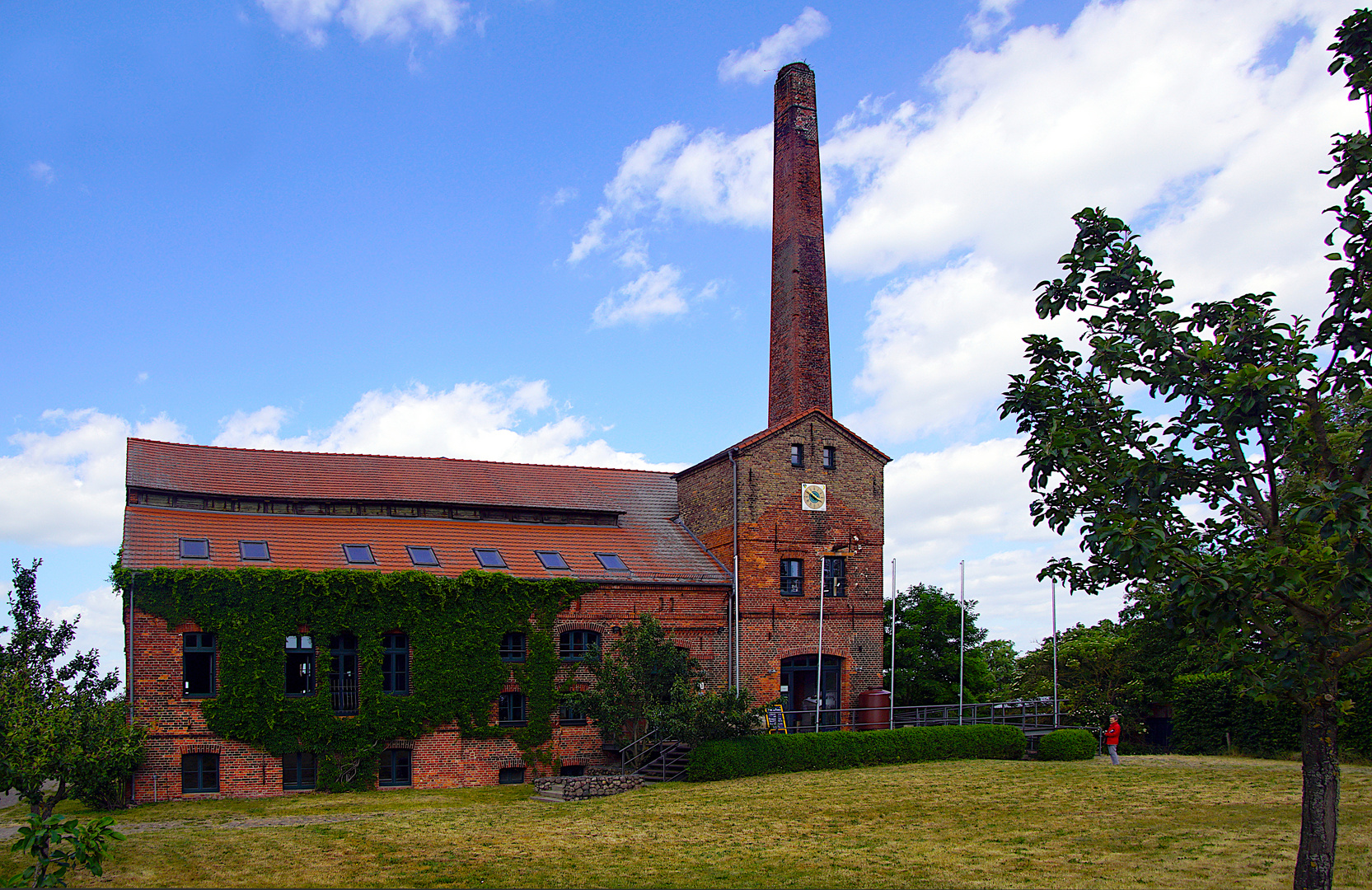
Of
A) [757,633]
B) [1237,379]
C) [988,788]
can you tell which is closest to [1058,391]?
[1237,379]

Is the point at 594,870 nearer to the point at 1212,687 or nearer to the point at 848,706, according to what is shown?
the point at 848,706

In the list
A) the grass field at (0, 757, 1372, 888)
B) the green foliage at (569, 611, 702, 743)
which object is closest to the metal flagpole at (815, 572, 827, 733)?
the green foliage at (569, 611, 702, 743)

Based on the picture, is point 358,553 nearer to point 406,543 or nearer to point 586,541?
point 406,543

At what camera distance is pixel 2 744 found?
17844mm

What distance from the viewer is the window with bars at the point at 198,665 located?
22.5 m

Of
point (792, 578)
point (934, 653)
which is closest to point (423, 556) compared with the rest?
point (792, 578)

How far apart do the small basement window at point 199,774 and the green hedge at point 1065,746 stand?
2017cm

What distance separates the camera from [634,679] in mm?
25000

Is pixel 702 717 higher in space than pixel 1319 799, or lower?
lower

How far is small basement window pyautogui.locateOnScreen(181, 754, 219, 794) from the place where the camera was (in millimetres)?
22172

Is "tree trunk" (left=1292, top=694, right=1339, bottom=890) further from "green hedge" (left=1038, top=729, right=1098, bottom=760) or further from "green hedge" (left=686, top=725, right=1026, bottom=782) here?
"green hedge" (left=1038, top=729, right=1098, bottom=760)

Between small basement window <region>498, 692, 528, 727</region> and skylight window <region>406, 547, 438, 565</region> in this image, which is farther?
skylight window <region>406, 547, 438, 565</region>

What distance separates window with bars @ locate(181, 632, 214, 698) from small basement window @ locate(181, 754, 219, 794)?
51.5 inches

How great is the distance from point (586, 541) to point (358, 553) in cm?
630
